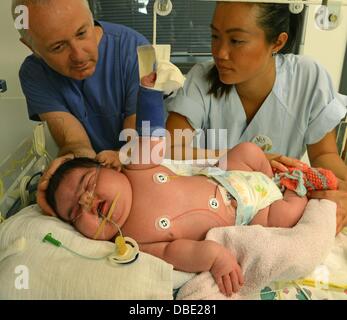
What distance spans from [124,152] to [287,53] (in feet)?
2.22

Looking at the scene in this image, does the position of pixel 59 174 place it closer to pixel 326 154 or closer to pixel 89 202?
pixel 89 202

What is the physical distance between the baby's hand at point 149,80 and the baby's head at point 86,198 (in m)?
0.27

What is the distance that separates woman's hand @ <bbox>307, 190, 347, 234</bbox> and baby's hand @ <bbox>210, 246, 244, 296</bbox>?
35cm

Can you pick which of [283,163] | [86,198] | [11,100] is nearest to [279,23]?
[283,163]

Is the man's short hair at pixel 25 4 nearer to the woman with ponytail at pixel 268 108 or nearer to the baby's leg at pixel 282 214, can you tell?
the woman with ponytail at pixel 268 108

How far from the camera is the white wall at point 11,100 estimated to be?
3.44 feet

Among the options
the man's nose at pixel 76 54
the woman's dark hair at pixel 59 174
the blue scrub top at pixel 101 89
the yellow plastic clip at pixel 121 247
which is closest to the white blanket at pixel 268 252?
the yellow plastic clip at pixel 121 247

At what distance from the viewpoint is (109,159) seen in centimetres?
104

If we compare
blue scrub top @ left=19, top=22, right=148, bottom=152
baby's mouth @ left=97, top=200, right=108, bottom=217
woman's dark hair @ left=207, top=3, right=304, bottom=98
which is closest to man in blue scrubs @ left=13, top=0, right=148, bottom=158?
blue scrub top @ left=19, top=22, right=148, bottom=152

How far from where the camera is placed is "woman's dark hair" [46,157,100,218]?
0.92 m

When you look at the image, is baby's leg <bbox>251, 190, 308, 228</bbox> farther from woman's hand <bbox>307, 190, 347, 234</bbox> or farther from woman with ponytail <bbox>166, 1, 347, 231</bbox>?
woman with ponytail <bbox>166, 1, 347, 231</bbox>

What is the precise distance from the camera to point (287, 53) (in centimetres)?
125

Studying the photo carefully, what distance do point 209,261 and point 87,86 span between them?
65cm
